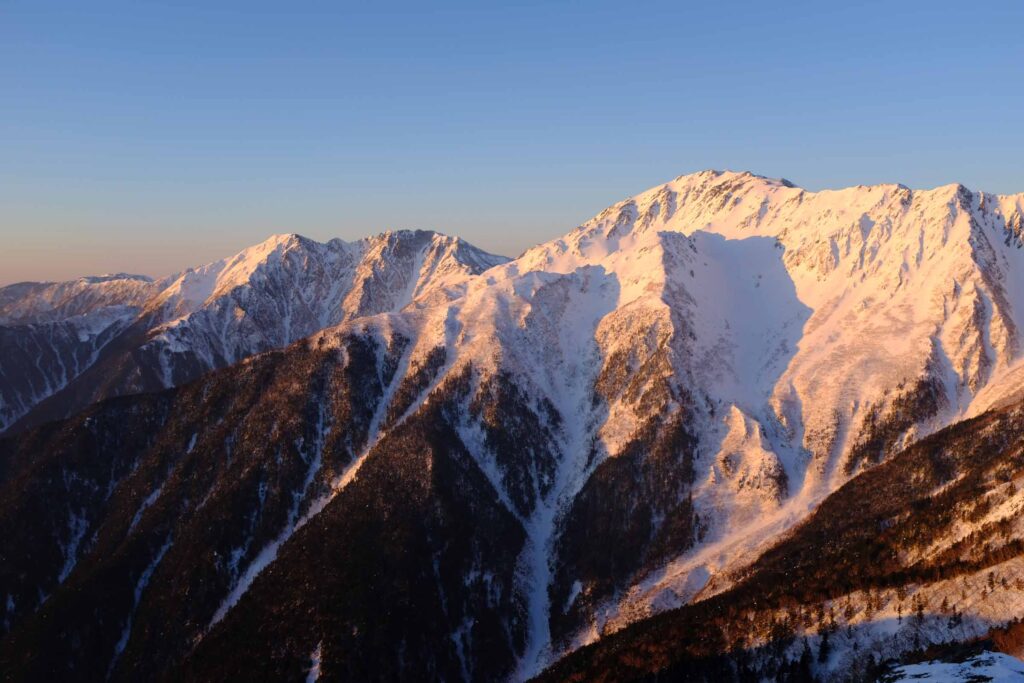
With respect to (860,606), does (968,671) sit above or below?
above

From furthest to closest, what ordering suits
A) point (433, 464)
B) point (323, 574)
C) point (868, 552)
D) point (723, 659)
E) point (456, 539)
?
point (433, 464)
point (456, 539)
point (323, 574)
point (868, 552)
point (723, 659)

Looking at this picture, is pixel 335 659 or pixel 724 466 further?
pixel 724 466

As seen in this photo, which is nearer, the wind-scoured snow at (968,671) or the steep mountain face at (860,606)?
the wind-scoured snow at (968,671)

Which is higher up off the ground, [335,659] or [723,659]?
[723,659]

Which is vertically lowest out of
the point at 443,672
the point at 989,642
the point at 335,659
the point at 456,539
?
the point at 443,672

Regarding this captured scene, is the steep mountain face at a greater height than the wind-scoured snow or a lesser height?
lesser

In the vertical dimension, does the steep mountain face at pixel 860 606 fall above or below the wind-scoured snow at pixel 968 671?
below

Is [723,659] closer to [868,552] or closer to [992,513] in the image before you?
[868,552]

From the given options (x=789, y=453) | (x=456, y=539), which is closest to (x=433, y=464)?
(x=456, y=539)

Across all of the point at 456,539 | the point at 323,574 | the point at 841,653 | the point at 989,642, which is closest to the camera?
the point at 989,642

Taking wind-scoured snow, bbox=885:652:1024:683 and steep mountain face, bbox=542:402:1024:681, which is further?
steep mountain face, bbox=542:402:1024:681

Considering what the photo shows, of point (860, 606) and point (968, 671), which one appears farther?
point (860, 606)
